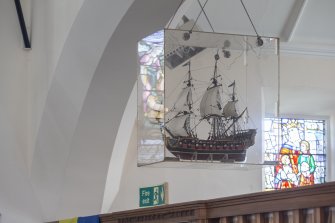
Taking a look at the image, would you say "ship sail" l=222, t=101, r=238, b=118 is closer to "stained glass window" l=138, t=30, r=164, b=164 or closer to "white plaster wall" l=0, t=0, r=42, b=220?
"stained glass window" l=138, t=30, r=164, b=164

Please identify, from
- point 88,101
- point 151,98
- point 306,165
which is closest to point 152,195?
point 88,101

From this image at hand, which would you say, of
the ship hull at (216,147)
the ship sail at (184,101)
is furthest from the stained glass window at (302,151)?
the ship sail at (184,101)

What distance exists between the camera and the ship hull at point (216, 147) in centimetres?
545

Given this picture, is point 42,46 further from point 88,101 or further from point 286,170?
point 286,170

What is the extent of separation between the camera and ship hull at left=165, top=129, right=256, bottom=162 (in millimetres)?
5453

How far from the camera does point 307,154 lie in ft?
42.9

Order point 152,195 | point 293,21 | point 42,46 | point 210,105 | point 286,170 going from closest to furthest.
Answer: point 210,105
point 152,195
point 42,46
point 293,21
point 286,170

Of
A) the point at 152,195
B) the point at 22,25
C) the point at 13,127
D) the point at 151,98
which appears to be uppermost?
the point at 22,25

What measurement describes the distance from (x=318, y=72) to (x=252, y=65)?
672cm

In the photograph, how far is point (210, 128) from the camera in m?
5.54

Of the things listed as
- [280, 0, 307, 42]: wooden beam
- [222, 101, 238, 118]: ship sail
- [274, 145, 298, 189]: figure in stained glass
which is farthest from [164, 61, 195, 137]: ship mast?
[274, 145, 298, 189]: figure in stained glass

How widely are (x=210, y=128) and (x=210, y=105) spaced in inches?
6.6

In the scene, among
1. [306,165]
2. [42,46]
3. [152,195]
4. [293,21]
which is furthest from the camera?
[306,165]

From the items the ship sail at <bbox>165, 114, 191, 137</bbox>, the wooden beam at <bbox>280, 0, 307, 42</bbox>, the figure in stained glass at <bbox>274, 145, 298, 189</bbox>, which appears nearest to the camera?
the ship sail at <bbox>165, 114, 191, 137</bbox>
